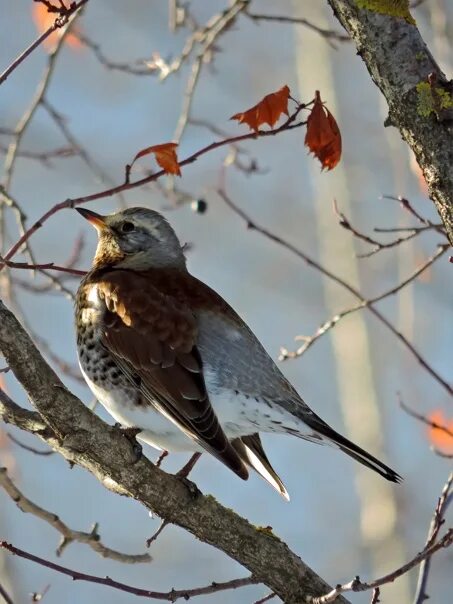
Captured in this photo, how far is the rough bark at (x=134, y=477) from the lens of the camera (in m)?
3.08

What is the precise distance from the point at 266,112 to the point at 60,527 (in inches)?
68.4

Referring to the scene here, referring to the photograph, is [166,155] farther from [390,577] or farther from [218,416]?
[390,577]

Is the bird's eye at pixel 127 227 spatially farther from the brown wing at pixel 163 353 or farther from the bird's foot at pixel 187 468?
the bird's foot at pixel 187 468

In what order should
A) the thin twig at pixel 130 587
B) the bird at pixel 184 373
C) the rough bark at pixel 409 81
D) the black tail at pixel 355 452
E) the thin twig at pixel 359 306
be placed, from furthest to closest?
1. the bird at pixel 184 373
2. the thin twig at pixel 359 306
3. the black tail at pixel 355 452
4. the thin twig at pixel 130 587
5. the rough bark at pixel 409 81

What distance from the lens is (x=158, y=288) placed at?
441cm

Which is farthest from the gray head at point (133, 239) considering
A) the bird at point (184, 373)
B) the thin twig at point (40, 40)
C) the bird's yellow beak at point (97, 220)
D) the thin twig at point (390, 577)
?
the thin twig at point (390, 577)

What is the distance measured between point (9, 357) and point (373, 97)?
9.52m

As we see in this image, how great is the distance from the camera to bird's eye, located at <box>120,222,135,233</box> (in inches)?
195

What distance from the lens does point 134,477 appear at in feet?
10.9

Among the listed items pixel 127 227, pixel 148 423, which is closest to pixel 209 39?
pixel 127 227

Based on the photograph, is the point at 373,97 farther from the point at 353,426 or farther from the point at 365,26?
the point at 365,26

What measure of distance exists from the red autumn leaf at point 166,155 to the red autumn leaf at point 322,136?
0.48 metres

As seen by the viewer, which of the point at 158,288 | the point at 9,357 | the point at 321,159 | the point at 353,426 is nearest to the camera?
the point at 9,357

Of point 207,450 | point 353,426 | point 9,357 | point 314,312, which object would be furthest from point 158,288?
point 314,312
